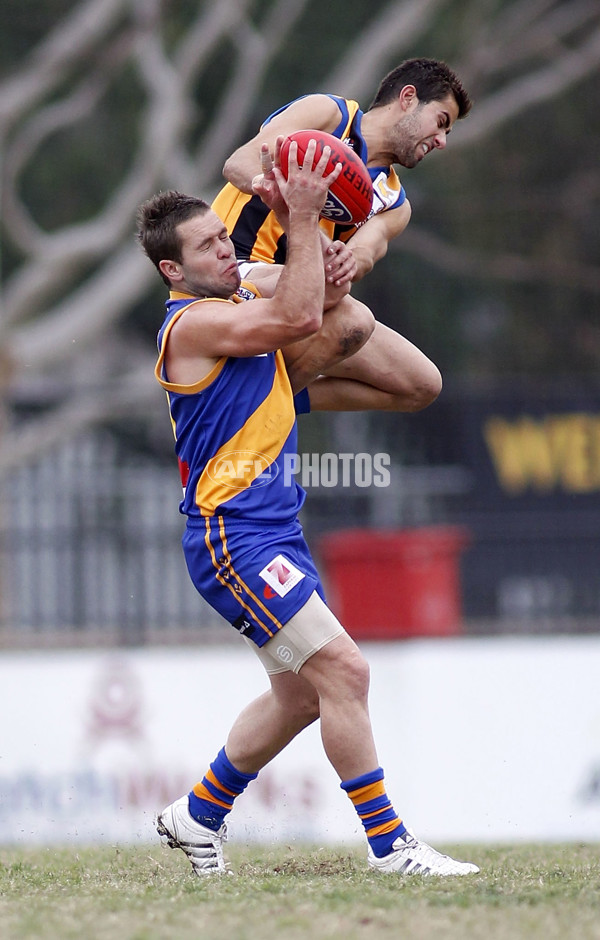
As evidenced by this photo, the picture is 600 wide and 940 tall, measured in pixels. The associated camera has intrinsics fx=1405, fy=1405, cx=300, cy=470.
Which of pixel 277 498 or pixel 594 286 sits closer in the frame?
pixel 277 498

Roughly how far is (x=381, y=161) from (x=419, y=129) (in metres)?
0.20

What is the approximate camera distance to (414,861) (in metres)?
4.93

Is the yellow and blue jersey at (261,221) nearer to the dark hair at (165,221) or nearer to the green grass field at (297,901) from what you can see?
the dark hair at (165,221)

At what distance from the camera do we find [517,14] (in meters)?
20.7

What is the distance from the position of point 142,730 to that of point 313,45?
48.9ft

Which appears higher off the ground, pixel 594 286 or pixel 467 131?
pixel 467 131

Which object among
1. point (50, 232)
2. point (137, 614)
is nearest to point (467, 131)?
point (50, 232)

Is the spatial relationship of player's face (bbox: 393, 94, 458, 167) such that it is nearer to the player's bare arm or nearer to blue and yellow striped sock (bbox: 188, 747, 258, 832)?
the player's bare arm

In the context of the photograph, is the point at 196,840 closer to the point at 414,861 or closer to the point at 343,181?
the point at 414,861

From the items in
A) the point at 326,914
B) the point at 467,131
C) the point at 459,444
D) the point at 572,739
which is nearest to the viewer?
the point at 326,914

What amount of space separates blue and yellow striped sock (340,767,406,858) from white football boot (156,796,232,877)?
0.70 meters

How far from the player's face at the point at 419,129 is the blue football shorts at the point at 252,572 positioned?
161cm

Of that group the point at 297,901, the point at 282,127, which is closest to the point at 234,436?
the point at 282,127

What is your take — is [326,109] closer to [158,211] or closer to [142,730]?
[158,211]
